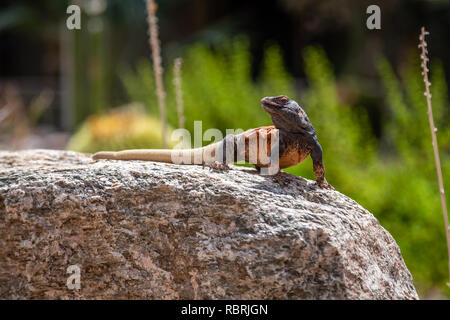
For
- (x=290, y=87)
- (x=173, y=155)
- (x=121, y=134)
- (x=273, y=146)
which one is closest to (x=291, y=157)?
(x=273, y=146)

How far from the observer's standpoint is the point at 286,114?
210cm

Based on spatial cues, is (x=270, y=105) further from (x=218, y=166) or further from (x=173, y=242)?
(x=173, y=242)

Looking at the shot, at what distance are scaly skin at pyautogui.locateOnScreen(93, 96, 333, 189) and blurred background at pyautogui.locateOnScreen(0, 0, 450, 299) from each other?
42cm

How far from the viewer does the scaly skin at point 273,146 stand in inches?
83.1

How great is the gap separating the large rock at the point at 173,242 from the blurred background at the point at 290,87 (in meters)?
0.84

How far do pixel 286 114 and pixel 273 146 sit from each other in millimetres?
142

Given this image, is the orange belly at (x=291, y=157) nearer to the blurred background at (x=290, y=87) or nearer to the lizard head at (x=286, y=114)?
the lizard head at (x=286, y=114)

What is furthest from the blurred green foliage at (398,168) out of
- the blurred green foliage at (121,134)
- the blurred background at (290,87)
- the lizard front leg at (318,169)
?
the lizard front leg at (318,169)

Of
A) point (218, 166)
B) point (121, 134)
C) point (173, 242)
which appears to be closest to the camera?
point (173, 242)

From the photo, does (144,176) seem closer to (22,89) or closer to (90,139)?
(90,139)
